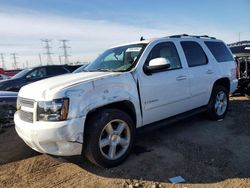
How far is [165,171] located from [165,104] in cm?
132

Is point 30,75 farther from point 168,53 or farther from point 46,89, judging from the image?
point 46,89

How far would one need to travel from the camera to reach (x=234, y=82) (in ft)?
22.5

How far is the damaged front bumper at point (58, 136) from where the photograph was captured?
3.62 metres

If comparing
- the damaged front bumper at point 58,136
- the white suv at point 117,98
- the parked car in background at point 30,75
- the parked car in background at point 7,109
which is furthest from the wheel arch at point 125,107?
the parked car in background at point 30,75

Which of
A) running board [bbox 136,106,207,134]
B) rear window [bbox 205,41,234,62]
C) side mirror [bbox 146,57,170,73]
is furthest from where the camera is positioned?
rear window [bbox 205,41,234,62]

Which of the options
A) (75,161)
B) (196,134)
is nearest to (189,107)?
(196,134)

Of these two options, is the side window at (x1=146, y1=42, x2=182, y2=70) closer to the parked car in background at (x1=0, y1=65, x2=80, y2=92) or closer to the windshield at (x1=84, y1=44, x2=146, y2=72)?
the windshield at (x1=84, y1=44, x2=146, y2=72)

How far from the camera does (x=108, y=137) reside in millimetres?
4129

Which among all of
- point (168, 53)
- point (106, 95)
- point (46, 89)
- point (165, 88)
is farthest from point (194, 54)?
point (46, 89)

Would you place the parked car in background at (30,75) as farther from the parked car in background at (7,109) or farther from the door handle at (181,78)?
the door handle at (181,78)

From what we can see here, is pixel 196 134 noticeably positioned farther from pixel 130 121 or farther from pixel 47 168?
pixel 47 168

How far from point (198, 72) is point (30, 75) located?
7.89m

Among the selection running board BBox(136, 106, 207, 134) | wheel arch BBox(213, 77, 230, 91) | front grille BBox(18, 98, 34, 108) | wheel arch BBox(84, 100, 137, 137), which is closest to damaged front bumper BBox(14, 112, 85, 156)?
front grille BBox(18, 98, 34, 108)

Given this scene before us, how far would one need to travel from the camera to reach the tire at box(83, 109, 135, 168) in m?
3.87
